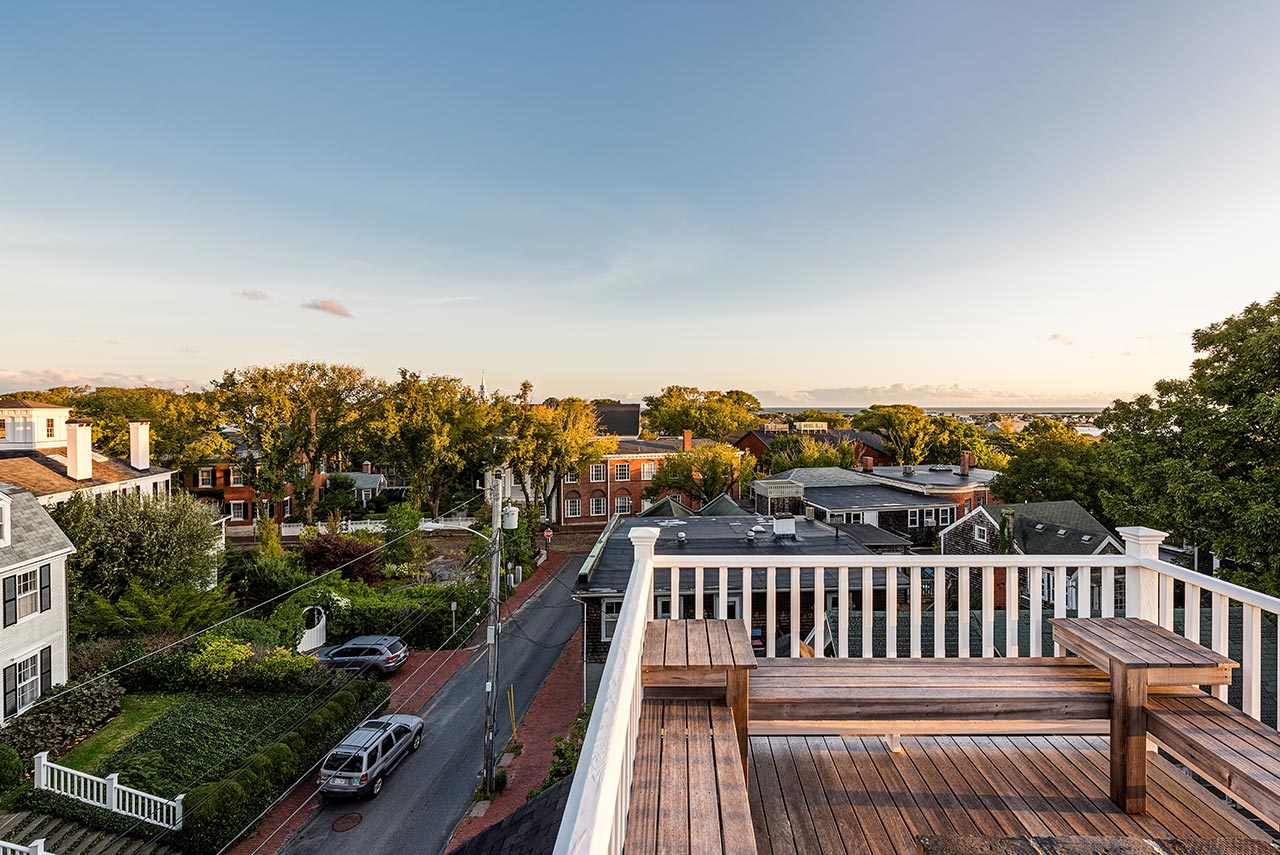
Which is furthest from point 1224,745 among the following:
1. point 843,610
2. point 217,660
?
point 217,660

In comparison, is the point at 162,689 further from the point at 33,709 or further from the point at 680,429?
the point at 680,429

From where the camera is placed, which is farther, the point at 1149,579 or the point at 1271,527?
the point at 1271,527

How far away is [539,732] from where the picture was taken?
46.2 ft

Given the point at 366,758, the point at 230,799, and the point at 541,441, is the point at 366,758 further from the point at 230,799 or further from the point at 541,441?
the point at 541,441

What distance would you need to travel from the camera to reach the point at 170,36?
40.4 ft

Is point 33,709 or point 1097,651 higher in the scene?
point 1097,651

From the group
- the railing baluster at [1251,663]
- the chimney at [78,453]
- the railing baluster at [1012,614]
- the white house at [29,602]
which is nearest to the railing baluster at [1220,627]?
the railing baluster at [1251,663]

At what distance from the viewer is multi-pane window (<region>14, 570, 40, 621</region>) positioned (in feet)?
43.5

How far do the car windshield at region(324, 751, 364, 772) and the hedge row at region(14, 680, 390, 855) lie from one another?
0.94 meters

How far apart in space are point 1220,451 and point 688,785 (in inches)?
685

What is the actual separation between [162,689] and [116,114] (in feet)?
51.7

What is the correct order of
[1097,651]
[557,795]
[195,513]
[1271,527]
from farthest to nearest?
[195,513], [1271,527], [557,795], [1097,651]

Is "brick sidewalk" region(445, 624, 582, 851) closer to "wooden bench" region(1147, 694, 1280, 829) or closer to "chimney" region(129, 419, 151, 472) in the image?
"wooden bench" region(1147, 694, 1280, 829)

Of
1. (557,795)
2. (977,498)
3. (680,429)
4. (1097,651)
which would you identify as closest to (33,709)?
(557,795)
